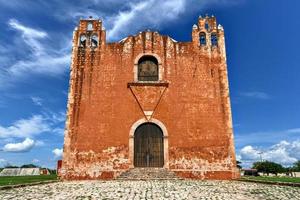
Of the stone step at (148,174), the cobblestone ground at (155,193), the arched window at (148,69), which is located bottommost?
the cobblestone ground at (155,193)

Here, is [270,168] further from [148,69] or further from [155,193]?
[155,193]

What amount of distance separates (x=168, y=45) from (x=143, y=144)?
664cm

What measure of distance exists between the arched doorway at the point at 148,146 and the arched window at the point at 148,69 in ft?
10.2

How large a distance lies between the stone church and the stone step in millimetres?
485

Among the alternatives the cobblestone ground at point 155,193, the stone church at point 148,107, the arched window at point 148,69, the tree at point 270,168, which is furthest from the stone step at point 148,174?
the tree at point 270,168

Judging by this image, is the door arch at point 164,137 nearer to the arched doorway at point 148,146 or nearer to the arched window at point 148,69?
the arched doorway at point 148,146

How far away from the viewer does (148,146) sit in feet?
53.7

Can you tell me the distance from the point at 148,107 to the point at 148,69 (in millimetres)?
2728

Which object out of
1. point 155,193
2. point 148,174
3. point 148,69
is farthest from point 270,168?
point 155,193

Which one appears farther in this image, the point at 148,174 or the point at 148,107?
the point at 148,107

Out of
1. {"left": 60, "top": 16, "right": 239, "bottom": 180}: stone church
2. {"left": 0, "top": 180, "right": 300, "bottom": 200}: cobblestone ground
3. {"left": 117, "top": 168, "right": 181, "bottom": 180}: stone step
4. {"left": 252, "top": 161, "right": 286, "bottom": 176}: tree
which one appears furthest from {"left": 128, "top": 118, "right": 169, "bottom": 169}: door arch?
{"left": 252, "top": 161, "right": 286, "bottom": 176}: tree

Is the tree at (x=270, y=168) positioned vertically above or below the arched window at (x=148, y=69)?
below

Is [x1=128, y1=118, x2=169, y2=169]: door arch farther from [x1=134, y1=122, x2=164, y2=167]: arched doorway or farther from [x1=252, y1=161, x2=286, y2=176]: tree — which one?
[x1=252, y1=161, x2=286, y2=176]: tree

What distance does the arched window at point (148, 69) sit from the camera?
58.8 feet
